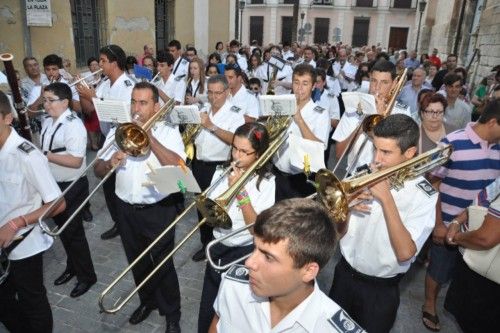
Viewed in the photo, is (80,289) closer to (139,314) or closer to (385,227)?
(139,314)

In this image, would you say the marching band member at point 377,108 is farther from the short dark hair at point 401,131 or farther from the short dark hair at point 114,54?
the short dark hair at point 114,54

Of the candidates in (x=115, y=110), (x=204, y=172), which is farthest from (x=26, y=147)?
(x=204, y=172)

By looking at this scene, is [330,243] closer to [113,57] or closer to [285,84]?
[113,57]

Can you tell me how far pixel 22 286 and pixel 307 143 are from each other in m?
2.50

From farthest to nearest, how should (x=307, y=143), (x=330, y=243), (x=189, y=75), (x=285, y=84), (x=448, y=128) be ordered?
(x=285, y=84)
(x=189, y=75)
(x=448, y=128)
(x=307, y=143)
(x=330, y=243)

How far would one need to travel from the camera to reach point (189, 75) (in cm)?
701

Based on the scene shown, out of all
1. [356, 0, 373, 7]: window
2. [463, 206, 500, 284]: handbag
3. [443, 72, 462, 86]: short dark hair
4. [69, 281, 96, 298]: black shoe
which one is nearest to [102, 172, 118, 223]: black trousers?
[69, 281, 96, 298]: black shoe

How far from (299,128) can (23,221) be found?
8.85 ft

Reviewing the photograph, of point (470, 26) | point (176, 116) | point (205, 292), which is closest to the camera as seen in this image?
point (205, 292)

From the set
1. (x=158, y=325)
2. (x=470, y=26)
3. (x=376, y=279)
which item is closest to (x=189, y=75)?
(x=158, y=325)

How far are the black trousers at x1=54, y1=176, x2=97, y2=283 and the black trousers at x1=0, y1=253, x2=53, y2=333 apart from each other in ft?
2.93

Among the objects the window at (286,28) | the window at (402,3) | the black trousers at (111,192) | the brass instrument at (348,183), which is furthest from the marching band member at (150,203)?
the window at (402,3)

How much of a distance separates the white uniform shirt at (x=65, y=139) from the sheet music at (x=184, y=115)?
926 millimetres

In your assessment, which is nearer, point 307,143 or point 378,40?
point 307,143
